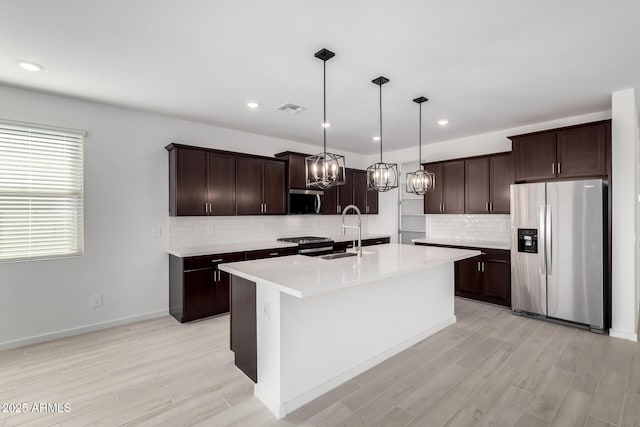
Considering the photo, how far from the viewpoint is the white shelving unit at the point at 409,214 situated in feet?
20.9

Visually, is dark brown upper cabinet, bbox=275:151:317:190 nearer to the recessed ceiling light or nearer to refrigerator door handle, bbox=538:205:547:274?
the recessed ceiling light

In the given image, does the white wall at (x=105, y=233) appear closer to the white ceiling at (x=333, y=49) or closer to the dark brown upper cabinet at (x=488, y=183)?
the white ceiling at (x=333, y=49)

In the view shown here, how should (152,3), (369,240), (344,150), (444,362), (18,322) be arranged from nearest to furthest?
(152,3), (444,362), (18,322), (369,240), (344,150)

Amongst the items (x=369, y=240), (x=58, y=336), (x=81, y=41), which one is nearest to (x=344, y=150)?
(x=369, y=240)

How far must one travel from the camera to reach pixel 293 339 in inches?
→ 88.0

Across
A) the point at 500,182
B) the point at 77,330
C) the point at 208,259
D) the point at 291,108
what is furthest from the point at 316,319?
the point at 500,182

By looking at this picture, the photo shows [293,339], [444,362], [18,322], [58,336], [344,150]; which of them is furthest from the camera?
[344,150]

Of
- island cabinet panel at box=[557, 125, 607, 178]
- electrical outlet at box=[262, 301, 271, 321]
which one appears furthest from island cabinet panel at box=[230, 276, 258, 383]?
island cabinet panel at box=[557, 125, 607, 178]

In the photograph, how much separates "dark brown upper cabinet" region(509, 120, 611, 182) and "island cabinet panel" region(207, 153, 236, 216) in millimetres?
3913

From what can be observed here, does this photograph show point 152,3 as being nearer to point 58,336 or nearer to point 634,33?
point 634,33

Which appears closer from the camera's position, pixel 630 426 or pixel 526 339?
pixel 630 426

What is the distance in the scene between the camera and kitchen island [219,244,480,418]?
216cm

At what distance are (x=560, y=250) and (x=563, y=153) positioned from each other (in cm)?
118

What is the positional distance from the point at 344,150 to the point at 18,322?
5480mm
